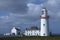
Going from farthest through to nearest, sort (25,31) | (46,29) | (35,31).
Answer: (25,31) < (35,31) < (46,29)

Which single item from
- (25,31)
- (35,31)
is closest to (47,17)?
(35,31)

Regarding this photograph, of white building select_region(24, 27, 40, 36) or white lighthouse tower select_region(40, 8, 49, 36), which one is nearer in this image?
white lighthouse tower select_region(40, 8, 49, 36)

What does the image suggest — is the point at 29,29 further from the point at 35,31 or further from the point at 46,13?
the point at 46,13

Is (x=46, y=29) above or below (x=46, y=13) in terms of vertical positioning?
below

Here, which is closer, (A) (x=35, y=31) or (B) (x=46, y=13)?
(B) (x=46, y=13)

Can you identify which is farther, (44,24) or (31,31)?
(31,31)

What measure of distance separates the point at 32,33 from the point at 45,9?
19.3 metres

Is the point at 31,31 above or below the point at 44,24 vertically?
below

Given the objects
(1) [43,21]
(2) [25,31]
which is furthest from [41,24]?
(2) [25,31]

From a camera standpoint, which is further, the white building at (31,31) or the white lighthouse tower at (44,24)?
the white building at (31,31)

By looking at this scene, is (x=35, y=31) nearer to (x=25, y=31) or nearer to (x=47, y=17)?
(x=25, y=31)

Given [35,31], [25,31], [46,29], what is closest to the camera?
[46,29]

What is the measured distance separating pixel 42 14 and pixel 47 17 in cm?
167

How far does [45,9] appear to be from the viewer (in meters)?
57.8
